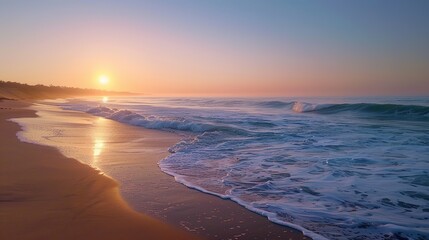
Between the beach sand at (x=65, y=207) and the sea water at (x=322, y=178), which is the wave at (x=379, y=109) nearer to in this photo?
the sea water at (x=322, y=178)

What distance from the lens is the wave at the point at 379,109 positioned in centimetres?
2270

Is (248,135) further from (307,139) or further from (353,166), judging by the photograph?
(353,166)

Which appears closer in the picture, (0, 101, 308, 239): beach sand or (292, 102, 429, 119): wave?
(0, 101, 308, 239): beach sand

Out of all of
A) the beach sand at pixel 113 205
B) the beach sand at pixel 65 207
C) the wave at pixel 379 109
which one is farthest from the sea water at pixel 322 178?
the wave at pixel 379 109

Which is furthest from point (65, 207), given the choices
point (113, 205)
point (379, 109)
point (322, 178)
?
point (379, 109)

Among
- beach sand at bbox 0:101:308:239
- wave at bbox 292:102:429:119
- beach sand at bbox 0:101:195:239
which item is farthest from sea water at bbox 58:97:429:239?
wave at bbox 292:102:429:119

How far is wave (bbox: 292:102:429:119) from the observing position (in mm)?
22698

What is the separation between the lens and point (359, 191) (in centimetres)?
565

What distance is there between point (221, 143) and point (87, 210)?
23.2ft

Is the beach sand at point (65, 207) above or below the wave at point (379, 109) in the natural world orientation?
below

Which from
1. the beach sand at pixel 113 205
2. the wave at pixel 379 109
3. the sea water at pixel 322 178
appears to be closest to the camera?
the beach sand at pixel 113 205

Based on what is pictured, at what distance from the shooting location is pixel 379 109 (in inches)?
1051

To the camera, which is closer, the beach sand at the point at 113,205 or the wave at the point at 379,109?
the beach sand at the point at 113,205

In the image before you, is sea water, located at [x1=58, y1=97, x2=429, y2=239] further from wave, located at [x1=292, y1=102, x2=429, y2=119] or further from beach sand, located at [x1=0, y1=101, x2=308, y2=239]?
wave, located at [x1=292, y1=102, x2=429, y2=119]
